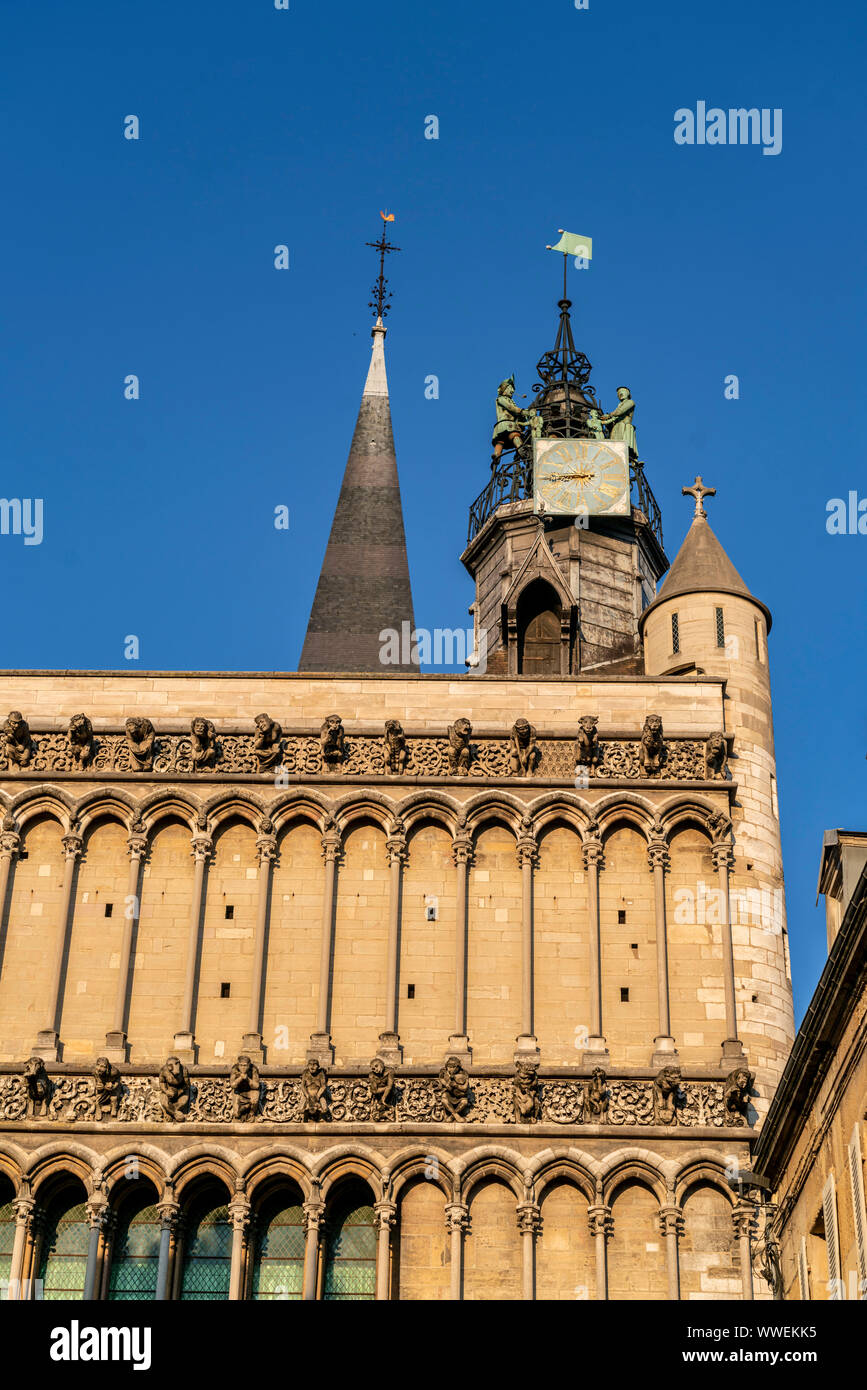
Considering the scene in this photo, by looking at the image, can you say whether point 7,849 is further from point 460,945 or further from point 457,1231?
point 457,1231

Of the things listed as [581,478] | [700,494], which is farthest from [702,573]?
[581,478]

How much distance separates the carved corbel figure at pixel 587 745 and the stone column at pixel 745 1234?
654 centimetres

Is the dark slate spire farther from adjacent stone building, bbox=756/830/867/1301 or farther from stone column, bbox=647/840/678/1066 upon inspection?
adjacent stone building, bbox=756/830/867/1301

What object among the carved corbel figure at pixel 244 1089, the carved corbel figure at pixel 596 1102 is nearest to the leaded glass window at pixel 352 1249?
the carved corbel figure at pixel 244 1089

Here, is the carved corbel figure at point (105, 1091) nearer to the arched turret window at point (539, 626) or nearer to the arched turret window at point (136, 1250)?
the arched turret window at point (136, 1250)

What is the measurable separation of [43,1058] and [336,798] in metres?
5.35

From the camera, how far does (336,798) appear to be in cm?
3192

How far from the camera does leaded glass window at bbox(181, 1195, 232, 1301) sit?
29.0 meters

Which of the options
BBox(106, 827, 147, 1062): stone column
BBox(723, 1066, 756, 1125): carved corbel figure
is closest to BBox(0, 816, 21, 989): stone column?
BBox(106, 827, 147, 1062): stone column

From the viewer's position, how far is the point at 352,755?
106ft

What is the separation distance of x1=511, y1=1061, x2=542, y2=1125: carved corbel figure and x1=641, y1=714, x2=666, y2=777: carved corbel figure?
4.86m

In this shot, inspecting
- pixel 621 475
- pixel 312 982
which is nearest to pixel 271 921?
pixel 312 982

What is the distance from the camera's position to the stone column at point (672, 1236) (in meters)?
28.5
